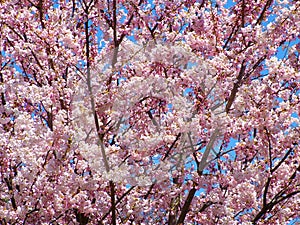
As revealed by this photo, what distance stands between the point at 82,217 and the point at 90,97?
2.37 meters

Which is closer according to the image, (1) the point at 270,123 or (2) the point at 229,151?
(1) the point at 270,123

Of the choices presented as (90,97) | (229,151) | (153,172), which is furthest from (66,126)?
(229,151)

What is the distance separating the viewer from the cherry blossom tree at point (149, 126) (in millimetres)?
7633

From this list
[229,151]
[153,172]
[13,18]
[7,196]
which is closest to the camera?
[153,172]

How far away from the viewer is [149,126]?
28.0 feet

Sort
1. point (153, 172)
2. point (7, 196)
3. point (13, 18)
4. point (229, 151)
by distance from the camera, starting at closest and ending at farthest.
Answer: point (153, 172) → point (7, 196) → point (229, 151) → point (13, 18)

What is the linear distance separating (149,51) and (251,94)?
191cm

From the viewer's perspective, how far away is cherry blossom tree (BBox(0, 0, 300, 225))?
7.63 meters

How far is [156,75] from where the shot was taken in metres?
7.96

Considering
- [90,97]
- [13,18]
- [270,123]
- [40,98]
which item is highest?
[13,18]

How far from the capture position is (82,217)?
340 inches

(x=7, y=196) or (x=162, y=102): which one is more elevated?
(x=162, y=102)

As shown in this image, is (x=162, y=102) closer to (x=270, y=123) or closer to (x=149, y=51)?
(x=149, y=51)

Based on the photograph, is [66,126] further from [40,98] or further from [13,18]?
[13,18]
